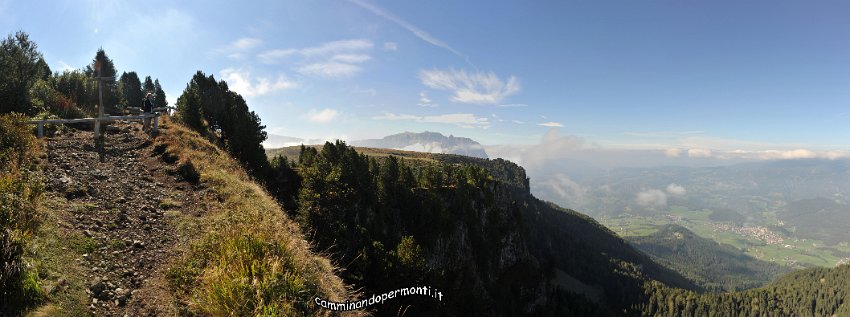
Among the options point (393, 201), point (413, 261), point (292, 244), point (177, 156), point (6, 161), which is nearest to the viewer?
point (292, 244)

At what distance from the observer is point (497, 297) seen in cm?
8988

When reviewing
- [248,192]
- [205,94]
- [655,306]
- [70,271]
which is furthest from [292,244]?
[655,306]

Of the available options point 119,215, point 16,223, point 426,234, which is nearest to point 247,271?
point 16,223

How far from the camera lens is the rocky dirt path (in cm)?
926

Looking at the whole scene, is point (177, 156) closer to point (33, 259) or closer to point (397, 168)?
point (33, 259)

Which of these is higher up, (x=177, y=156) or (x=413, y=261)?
(x=177, y=156)

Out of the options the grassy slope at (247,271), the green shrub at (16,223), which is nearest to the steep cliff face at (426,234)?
the grassy slope at (247,271)

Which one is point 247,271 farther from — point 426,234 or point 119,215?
point 426,234

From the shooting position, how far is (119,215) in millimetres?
13945

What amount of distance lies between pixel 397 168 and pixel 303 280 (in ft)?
245

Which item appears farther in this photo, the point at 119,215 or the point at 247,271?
the point at 119,215

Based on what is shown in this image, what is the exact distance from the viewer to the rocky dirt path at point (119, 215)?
926 cm

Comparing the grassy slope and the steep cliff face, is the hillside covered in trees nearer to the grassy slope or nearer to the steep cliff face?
the grassy slope

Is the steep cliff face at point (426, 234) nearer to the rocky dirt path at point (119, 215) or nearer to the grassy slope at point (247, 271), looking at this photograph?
the grassy slope at point (247, 271)
